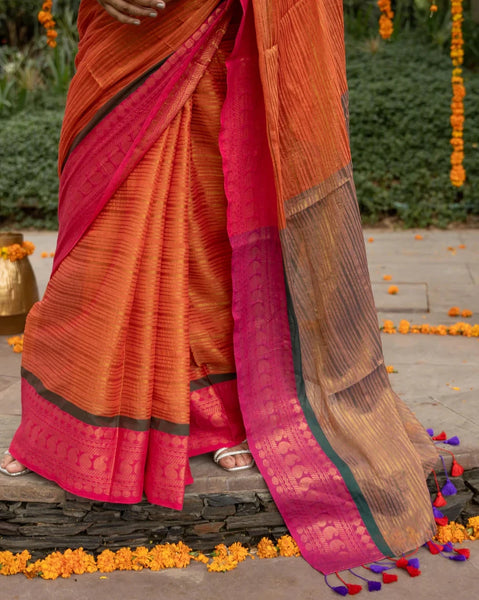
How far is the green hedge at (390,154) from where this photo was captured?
732 cm

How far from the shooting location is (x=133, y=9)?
6.42 feet

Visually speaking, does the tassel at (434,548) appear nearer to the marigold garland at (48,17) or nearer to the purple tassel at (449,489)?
the purple tassel at (449,489)

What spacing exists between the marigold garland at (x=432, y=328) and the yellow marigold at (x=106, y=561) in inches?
83.9

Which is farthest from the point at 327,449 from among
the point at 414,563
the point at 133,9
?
the point at 133,9

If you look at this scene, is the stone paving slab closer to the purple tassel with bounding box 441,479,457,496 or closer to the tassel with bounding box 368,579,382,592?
the tassel with bounding box 368,579,382,592

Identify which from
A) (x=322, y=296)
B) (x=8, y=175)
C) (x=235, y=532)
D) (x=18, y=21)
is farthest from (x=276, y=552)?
(x=18, y=21)

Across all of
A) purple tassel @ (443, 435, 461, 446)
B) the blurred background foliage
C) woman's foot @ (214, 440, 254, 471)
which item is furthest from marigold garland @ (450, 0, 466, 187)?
woman's foot @ (214, 440, 254, 471)

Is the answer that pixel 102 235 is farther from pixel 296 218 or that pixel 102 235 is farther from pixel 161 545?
pixel 161 545

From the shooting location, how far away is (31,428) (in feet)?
7.22

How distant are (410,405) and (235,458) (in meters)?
0.78

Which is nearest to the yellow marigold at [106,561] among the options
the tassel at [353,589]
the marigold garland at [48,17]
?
the tassel at [353,589]

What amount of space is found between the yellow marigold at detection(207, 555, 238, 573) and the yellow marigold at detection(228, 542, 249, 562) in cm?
2

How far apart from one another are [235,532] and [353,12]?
9.06 metres

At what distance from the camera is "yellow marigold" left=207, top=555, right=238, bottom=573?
2100 millimetres
